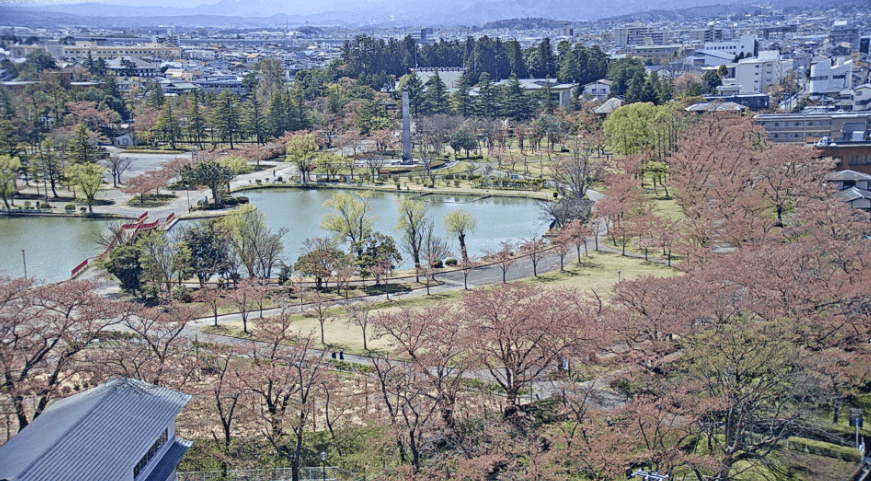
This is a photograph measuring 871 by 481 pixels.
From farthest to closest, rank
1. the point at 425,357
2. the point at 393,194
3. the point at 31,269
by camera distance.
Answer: the point at 393,194 → the point at 31,269 → the point at 425,357

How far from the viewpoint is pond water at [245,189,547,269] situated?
27734 millimetres

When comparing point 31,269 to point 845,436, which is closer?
point 845,436

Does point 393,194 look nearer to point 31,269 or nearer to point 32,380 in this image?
point 31,269

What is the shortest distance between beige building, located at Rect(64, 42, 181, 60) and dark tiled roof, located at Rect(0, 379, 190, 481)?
6902cm

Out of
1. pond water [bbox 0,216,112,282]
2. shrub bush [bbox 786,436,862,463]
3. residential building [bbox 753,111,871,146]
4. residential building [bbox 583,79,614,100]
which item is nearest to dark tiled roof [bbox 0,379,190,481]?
shrub bush [bbox 786,436,862,463]

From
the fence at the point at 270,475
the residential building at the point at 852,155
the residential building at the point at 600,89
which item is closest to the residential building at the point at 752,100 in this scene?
the residential building at the point at 600,89

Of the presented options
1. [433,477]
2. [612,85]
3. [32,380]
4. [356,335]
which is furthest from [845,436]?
[612,85]

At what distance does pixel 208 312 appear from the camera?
819 inches

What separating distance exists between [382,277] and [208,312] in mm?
4947

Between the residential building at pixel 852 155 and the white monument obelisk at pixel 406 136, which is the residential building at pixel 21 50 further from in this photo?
the residential building at pixel 852 155

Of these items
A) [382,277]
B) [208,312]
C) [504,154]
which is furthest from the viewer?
[504,154]

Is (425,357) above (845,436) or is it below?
above

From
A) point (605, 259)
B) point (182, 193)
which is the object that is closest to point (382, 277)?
point (605, 259)

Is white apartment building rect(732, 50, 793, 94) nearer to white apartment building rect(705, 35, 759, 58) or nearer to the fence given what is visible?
white apartment building rect(705, 35, 759, 58)
